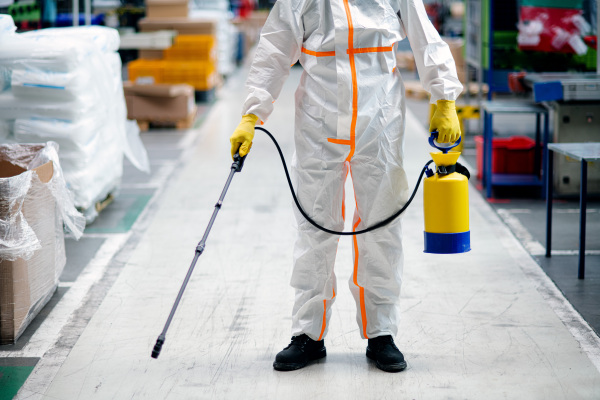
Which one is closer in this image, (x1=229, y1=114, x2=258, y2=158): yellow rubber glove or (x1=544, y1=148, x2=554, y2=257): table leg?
(x1=229, y1=114, x2=258, y2=158): yellow rubber glove

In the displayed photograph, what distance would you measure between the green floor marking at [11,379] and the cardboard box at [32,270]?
11.9 inches

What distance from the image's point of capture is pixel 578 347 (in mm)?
3307

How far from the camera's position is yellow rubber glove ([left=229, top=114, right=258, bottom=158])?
296 centimetres

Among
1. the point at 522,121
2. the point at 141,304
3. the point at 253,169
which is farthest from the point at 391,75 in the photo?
the point at 522,121

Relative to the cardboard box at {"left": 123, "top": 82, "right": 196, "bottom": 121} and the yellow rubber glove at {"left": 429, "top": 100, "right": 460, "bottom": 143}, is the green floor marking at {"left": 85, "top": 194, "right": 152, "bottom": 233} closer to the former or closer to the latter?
the yellow rubber glove at {"left": 429, "top": 100, "right": 460, "bottom": 143}

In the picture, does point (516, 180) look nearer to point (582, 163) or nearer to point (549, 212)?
point (549, 212)

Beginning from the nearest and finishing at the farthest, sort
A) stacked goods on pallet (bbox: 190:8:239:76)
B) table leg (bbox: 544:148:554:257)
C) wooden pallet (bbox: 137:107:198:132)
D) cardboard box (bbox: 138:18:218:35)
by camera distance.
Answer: table leg (bbox: 544:148:554:257)
wooden pallet (bbox: 137:107:198:132)
cardboard box (bbox: 138:18:218:35)
stacked goods on pallet (bbox: 190:8:239:76)

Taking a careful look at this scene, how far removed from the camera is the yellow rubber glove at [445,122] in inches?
115

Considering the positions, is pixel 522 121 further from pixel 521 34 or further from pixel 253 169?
pixel 253 169

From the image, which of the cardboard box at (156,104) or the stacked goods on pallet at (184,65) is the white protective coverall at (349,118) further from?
the stacked goods on pallet at (184,65)

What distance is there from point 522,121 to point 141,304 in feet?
24.9

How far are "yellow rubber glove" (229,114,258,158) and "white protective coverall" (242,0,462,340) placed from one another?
0.04 metres

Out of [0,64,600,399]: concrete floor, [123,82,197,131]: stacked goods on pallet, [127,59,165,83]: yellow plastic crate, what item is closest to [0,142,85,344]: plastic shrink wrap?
[0,64,600,399]: concrete floor

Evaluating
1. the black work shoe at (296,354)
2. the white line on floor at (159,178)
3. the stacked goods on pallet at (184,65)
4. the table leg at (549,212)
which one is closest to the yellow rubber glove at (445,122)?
the black work shoe at (296,354)
